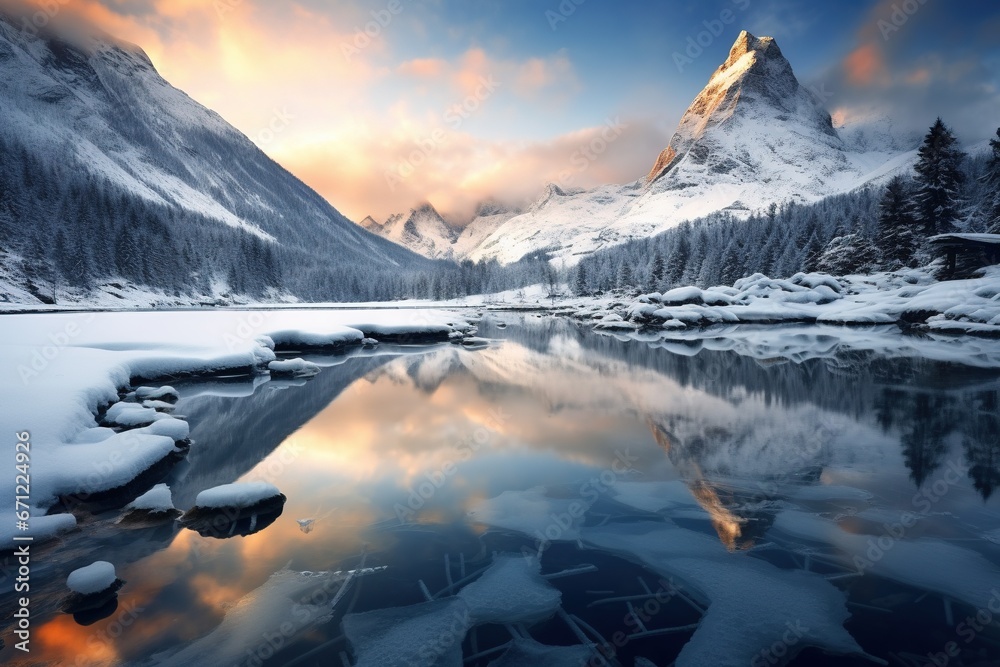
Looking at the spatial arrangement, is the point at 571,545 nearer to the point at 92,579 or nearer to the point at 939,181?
the point at 92,579

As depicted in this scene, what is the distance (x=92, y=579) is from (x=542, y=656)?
562cm

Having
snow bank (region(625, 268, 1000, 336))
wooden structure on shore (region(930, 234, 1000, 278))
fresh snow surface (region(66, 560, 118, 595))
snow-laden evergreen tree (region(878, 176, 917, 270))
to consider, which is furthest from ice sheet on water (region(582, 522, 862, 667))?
snow-laden evergreen tree (region(878, 176, 917, 270))

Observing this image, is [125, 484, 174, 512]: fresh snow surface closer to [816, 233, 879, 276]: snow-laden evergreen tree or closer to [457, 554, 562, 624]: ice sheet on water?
[457, 554, 562, 624]: ice sheet on water

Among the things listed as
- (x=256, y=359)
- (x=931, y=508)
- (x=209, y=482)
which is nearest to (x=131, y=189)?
(x=256, y=359)

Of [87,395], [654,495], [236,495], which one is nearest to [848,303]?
[654,495]

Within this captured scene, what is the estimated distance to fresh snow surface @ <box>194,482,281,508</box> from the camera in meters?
7.51

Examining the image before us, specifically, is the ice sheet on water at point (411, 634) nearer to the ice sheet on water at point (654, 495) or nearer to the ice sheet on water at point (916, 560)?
the ice sheet on water at point (654, 495)

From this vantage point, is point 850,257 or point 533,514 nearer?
point 533,514

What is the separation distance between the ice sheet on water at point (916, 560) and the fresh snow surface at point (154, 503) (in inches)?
405

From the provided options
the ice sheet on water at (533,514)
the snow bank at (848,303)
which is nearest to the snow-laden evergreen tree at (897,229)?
the snow bank at (848,303)

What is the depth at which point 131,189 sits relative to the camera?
15625 centimetres

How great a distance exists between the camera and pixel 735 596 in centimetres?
534

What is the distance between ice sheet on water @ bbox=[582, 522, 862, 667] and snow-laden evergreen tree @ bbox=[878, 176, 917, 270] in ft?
197

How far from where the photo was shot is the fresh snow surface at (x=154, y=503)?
24.5ft
